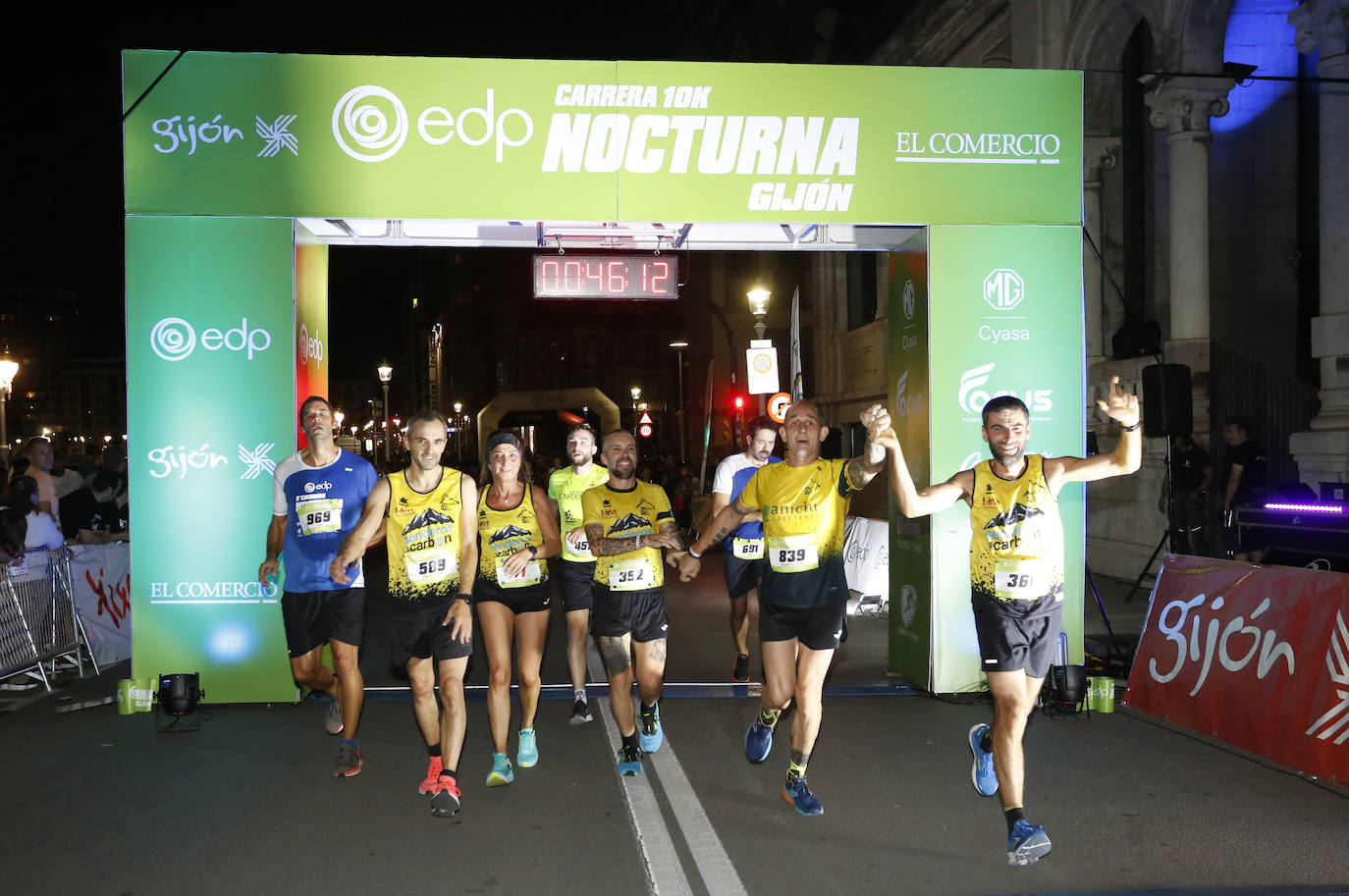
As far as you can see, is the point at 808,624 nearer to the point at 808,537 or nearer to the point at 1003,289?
the point at 808,537

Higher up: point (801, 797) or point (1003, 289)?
point (1003, 289)

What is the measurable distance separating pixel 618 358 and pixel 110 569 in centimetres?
5762

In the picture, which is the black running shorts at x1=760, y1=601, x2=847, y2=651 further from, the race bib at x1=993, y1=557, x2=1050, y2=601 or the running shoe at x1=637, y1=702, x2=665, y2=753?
the running shoe at x1=637, y1=702, x2=665, y2=753

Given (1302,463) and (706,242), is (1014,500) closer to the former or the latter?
(706,242)

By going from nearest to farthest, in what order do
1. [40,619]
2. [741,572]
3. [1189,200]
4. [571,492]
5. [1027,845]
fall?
1. [1027,845]
2. [571,492]
3. [741,572]
4. [40,619]
5. [1189,200]

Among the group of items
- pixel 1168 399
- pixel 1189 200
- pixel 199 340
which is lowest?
pixel 1168 399

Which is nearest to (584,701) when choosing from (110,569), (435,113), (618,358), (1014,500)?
(1014,500)

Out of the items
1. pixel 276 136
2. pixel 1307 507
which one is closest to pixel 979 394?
pixel 1307 507

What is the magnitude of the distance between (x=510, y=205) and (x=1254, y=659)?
18.7 ft

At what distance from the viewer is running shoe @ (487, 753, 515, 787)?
20.1ft

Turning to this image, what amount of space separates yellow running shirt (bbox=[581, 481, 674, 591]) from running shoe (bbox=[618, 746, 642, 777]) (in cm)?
91

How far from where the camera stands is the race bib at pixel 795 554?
585 cm

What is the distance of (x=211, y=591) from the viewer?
8055mm

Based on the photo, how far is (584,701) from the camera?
789 cm
